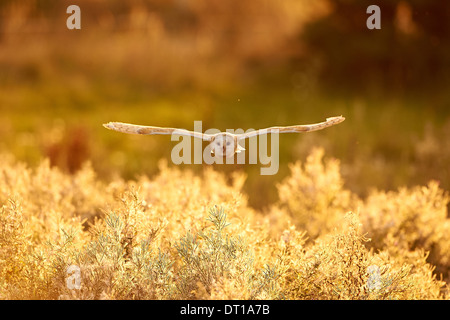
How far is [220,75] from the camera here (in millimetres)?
22156

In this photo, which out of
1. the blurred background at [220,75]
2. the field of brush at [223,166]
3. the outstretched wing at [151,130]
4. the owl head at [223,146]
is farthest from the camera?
the blurred background at [220,75]

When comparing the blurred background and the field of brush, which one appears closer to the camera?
the field of brush

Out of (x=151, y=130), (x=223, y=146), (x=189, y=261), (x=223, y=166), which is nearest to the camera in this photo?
(x=223, y=146)

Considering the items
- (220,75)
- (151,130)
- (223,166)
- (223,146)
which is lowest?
(223,166)

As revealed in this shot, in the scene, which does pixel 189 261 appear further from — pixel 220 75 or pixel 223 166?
pixel 220 75

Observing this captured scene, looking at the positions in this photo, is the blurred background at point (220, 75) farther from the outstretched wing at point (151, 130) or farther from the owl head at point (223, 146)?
the owl head at point (223, 146)

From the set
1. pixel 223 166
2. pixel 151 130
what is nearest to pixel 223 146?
pixel 151 130

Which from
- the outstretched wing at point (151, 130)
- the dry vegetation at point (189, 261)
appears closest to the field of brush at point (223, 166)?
the dry vegetation at point (189, 261)

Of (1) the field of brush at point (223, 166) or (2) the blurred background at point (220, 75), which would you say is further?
(2) the blurred background at point (220, 75)

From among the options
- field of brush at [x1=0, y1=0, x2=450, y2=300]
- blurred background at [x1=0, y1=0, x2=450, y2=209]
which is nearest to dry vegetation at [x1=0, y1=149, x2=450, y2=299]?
field of brush at [x1=0, y1=0, x2=450, y2=300]

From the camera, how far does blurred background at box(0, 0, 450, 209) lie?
1424 cm

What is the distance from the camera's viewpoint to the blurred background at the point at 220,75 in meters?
Answer: 14.2

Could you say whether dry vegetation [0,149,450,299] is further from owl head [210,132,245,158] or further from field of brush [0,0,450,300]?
owl head [210,132,245,158]

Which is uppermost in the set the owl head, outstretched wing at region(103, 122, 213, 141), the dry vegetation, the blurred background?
the blurred background
